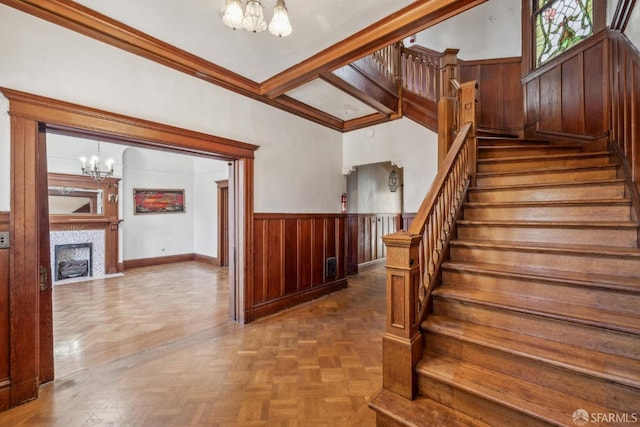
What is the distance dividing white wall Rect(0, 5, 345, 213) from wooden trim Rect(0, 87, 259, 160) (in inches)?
3.3

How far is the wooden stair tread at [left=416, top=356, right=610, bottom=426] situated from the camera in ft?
4.38

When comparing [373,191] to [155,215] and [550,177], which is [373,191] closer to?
[550,177]

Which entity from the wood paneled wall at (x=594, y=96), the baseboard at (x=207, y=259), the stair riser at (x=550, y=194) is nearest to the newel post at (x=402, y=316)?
the stair riser at (x=550, y=194)

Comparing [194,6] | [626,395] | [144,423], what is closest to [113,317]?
[144,423]

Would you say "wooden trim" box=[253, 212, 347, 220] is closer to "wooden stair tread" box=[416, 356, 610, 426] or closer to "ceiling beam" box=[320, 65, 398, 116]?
"ceiling beam" box=[320, 65, 398, 116]

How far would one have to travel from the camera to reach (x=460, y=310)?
1.97 meters

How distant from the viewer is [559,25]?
12.7 ft

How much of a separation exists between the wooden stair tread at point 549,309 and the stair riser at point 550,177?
52.0 inches

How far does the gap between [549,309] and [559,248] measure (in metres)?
Result: 0.54

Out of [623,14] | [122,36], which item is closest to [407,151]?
[623,14]

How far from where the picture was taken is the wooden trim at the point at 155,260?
21.5 ft

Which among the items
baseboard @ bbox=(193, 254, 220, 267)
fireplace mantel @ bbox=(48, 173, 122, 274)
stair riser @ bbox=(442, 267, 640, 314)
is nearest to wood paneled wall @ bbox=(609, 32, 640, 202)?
stair riser @ bbox=(442, 267, 640, 314)

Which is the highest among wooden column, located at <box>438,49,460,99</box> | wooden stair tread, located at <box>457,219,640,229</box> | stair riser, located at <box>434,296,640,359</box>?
wooden column, located at <box>438,49,460,99</box>

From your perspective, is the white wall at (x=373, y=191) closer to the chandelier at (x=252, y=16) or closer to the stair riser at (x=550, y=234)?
the stair riser at (x=550, y=234)
